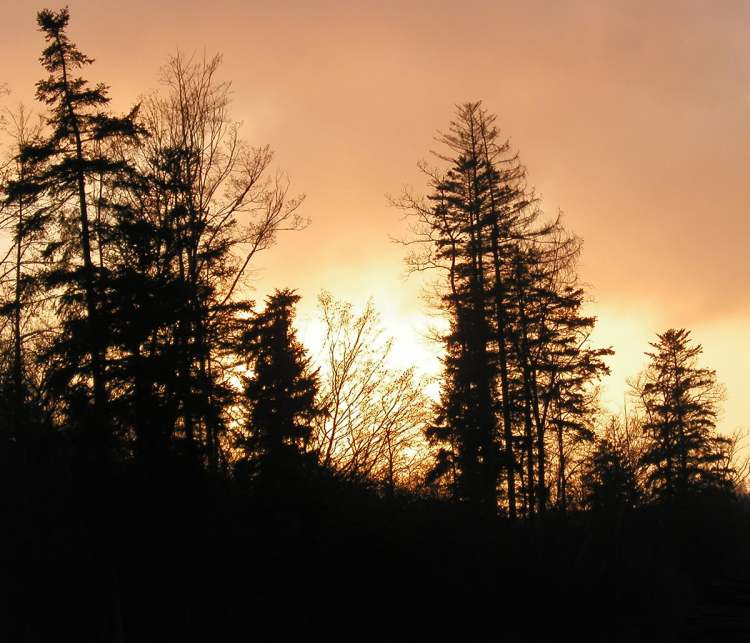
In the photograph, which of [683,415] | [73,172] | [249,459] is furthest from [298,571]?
[683,415]

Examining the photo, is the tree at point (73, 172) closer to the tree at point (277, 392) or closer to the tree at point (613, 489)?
the tree at point (277, 392)

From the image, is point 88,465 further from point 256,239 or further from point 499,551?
point 256,239

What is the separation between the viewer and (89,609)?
12812 mm

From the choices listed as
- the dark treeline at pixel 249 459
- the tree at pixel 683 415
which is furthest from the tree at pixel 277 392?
the tree at pixel 683 415

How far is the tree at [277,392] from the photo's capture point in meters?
17.8

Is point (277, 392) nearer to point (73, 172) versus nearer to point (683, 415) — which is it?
point (73, 172)

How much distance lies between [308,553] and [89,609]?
4.72 metres

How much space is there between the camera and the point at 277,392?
24.6 metres

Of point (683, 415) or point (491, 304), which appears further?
point (683, 415)

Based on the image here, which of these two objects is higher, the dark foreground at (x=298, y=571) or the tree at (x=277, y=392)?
the tree at (x=277, y=392)

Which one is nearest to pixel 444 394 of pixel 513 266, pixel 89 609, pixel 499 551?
pixel 513 266

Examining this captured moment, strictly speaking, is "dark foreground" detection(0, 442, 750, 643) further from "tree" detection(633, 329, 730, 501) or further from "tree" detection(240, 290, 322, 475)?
"tree" detection(633, 329, 730, 501)

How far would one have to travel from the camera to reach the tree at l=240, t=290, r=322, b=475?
1780cm

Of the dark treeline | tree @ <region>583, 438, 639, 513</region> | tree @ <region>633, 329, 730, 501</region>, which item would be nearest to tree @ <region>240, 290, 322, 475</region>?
the dark treeline
